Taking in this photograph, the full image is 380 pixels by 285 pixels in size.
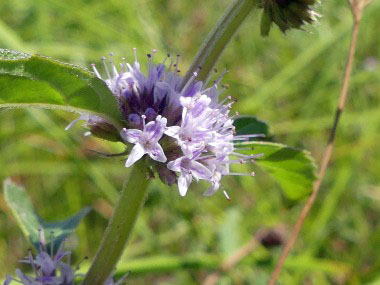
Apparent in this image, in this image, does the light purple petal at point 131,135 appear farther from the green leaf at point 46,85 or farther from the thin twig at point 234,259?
the thin twig at point 234,259

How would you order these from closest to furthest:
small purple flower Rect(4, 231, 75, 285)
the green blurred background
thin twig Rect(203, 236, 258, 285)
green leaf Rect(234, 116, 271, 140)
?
small purple flower Rect(4, 231, 75, 285) → green leaf Rect(234, 116, 271, 140) → thin twig Rect(203, 236, 258, 285) → the green blurred background

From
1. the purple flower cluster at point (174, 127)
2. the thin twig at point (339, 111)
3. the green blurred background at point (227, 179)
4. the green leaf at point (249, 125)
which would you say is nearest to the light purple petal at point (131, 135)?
the purple flower cluster at point (174, 127)

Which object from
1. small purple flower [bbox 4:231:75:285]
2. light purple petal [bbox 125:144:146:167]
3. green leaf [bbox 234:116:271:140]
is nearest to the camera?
light purple petal [bbox 125:144:146:167]

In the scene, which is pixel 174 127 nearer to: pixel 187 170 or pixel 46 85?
pixel 187 170

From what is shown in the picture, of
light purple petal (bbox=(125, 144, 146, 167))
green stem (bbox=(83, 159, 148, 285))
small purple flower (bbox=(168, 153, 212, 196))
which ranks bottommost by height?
green stem (bbox=(83, 159, 148, 285))

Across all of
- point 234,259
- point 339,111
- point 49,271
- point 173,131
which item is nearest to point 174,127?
point 173,131

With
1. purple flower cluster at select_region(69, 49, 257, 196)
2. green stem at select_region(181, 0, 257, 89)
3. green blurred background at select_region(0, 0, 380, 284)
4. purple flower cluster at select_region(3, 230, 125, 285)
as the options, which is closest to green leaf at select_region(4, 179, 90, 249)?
purple flower cluster at select_region(3, 230, 125, 285)

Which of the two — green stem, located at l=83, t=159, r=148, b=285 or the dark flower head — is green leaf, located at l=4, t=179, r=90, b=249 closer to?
green stem, located at l=83, t=159, r=148, b=285
